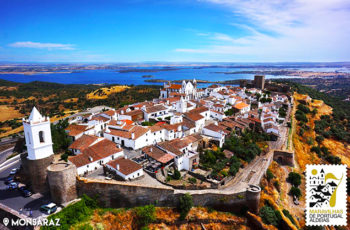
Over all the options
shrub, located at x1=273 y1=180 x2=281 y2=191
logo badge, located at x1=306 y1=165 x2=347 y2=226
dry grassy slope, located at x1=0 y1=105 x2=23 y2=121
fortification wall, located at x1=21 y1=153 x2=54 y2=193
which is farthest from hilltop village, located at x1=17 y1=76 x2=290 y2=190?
dry grassy slope, located at x1=0 y1=105 x2=23 y2=121

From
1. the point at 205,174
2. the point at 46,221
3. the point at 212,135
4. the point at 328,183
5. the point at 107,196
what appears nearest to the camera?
Result: the point at 46,221

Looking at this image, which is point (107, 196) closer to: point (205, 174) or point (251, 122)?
point (205, 174)

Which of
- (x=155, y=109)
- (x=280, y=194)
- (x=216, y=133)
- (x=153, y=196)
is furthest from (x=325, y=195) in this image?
(x=155, y=109)

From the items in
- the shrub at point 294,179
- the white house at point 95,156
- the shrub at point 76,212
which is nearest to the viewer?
the shrub at point 76,212

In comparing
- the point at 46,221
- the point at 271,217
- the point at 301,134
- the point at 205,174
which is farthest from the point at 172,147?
the point at 301,134

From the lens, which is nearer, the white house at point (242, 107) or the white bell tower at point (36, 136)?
the white bell tower at point (36, 136)

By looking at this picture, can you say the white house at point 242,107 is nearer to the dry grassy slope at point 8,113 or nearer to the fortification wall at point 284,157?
the fortification wall at point 284,157

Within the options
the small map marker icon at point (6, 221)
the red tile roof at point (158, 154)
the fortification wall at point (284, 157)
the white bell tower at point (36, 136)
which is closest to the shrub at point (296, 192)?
the fortification wall at point (284, 157)
